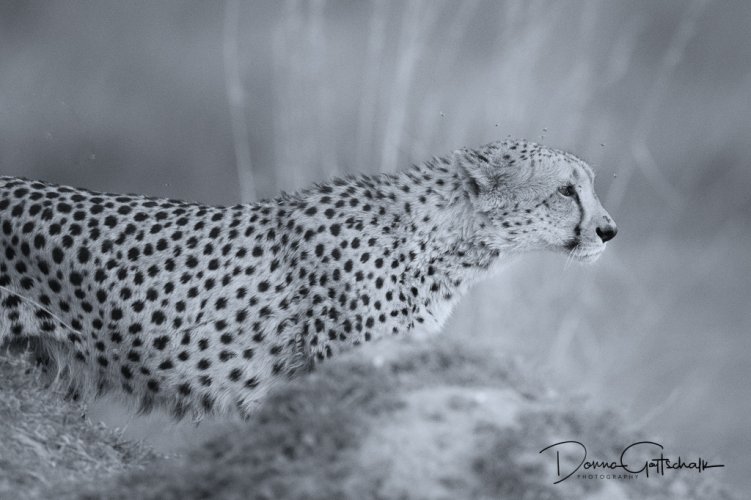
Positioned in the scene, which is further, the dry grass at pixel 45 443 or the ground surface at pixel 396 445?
the dry grass at pixel 45 443

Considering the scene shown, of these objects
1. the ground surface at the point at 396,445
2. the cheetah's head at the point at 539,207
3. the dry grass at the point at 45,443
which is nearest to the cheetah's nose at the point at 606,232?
the cheetah's head at the point at 539,207

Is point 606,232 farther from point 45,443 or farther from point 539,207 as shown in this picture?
point 45,443

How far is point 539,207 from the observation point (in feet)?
15.1

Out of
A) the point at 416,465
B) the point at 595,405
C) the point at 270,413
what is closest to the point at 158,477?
the point at 270,413

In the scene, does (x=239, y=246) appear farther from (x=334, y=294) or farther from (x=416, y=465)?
(x=416, y=465)

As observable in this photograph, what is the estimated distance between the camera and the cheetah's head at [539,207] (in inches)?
181

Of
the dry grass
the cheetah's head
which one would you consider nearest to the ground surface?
the dry grass

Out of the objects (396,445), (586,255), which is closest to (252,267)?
(586,255)

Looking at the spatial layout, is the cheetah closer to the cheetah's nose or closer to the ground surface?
the cheetah's nose

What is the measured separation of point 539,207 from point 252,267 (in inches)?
49.9

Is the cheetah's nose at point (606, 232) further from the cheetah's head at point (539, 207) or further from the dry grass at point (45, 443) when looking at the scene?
the dry grass at point (45, 443)

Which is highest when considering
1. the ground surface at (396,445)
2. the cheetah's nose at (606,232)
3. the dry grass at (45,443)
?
the cheetah's nose at (606,232)

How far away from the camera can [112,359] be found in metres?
4.68

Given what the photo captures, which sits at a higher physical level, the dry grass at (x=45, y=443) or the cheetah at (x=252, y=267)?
the cheetah at (x=252, y=267)
